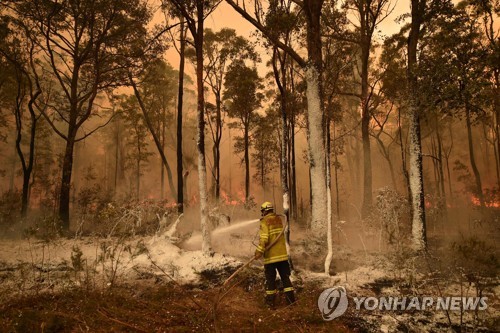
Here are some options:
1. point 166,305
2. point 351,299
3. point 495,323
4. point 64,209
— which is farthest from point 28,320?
point 64,209

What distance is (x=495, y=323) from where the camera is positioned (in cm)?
494

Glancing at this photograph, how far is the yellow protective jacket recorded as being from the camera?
6.14 metres

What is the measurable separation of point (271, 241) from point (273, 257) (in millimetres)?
328

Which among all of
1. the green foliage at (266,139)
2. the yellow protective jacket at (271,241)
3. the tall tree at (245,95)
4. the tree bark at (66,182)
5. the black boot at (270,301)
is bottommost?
the black boot at (270,301)

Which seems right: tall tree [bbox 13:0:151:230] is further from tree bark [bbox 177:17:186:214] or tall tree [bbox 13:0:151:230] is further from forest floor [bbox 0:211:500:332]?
forest floor [bbox 0:211:500:332]

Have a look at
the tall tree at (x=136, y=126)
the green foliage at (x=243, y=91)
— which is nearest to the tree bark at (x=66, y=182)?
the tall tree at (x=136, y=126)

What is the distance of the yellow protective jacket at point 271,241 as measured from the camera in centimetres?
614

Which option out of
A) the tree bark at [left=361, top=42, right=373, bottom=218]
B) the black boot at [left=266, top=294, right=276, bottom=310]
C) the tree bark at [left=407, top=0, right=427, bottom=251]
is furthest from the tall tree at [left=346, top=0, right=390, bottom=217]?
the black boot at [left=266, top=294, right=276, bottom=310]

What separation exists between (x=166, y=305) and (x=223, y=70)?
20.0 meters

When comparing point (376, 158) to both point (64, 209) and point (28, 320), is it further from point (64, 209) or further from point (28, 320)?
point (28, 320)

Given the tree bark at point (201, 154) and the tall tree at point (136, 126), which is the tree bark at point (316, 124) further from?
the tall tree at point (136, 126)

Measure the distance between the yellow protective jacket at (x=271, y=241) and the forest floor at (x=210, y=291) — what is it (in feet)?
3.19

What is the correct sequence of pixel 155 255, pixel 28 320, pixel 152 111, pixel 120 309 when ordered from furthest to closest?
pixel 152 111 < pixel 155 255 < pixel 120 309 < pixel 28 320

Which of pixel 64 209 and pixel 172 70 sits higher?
pixel 172 70
